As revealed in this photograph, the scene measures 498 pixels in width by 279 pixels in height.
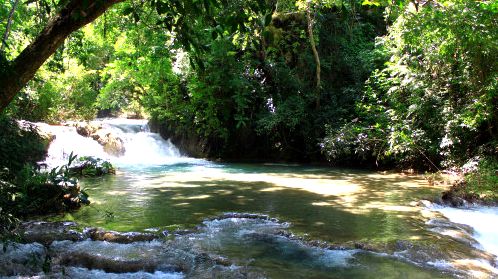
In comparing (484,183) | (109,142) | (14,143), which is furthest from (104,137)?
(484,183)

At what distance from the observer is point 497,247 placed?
556 cm

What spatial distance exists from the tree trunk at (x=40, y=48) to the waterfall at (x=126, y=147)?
1104cm

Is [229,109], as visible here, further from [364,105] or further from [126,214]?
[126,214]

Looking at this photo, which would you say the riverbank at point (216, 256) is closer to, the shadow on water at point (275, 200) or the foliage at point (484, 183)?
the shadow on water at point (275, 200)

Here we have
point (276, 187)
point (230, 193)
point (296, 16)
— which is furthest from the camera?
point (296, 16)

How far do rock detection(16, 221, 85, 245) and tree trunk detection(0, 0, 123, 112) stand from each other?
3.01 meters

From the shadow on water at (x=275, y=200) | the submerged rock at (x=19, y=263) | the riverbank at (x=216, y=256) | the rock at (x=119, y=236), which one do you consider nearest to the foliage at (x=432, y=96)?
the shadow on water at (x=275, y=200)

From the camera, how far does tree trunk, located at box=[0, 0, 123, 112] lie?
108 inches

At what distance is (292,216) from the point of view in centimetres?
696

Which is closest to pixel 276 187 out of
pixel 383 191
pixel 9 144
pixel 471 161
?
pixel 383 191

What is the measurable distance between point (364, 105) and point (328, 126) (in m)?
1.39

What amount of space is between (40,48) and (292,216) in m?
5.05

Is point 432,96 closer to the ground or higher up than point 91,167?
higher up

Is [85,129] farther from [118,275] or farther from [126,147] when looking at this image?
[118,275]
